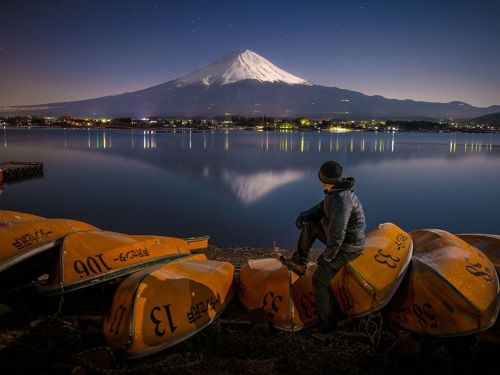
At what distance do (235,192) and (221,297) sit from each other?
80.0 ft

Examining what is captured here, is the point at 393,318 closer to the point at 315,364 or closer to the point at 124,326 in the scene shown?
the point at 315,364

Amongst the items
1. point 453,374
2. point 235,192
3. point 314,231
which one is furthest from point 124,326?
point 235,192

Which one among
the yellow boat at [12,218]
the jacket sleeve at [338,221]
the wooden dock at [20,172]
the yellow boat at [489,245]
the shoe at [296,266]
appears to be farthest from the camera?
the wooden dock at [20,172]

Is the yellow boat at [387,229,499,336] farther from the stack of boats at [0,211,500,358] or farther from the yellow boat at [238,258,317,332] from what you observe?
the yellow boat at [238,258,317,332]

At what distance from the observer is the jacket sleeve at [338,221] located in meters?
5.19

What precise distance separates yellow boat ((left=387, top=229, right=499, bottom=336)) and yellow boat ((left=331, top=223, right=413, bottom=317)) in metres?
0.27

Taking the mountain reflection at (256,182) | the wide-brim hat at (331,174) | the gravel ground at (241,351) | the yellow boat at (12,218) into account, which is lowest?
the mountain reflection at (256,182)

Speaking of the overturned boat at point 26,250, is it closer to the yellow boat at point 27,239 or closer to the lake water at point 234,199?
the yellow boat at point 27,239

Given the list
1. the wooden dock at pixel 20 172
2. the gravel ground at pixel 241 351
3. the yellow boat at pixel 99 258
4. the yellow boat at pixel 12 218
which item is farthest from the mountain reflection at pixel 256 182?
the gravel ground at pixel 241 351

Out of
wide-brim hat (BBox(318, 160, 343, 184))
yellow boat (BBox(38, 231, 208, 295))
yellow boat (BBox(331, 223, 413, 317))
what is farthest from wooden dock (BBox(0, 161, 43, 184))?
wide-brim hat (BBox(318, 160, 343, 184))

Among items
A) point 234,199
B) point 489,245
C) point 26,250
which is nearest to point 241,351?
point 26,250

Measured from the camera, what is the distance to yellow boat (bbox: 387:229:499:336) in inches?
219

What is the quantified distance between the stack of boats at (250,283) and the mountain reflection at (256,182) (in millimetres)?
19576

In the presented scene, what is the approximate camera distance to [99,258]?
6.90m
